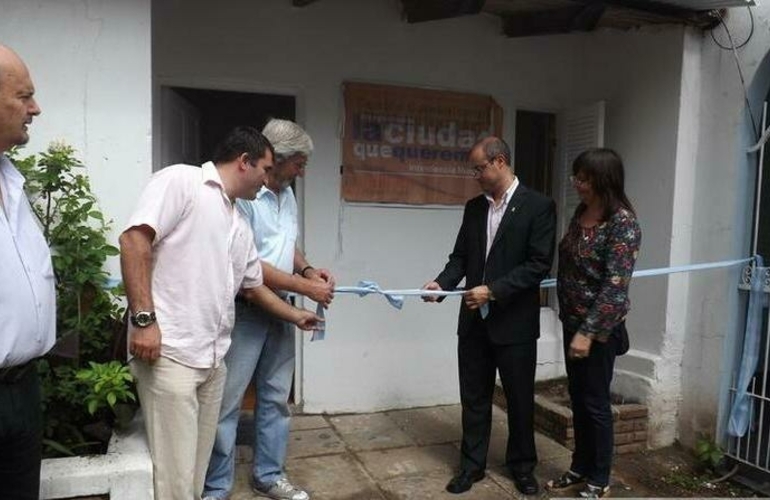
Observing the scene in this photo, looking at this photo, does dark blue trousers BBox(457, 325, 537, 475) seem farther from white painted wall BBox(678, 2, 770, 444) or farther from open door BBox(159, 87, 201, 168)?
open door BBox(159, 87, 201, 168)

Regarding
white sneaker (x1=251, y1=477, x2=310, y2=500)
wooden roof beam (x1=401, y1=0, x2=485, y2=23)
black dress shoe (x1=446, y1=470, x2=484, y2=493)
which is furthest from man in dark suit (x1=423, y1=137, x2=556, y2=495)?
wooden roof beam (x1=401, y1=0, x2=485, y2=23)

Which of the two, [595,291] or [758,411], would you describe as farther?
[758,411]

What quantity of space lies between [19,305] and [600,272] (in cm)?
236

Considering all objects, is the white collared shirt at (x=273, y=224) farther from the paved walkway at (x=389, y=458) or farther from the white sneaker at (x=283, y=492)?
the paved walkway at (x=389, y=458)

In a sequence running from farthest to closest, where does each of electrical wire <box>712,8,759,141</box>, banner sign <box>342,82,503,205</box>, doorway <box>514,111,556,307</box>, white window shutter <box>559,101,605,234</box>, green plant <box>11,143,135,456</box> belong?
doorway <box>514,111,556,307</box> < white window shutter <box>559,101,605,234</box> < banner sign <box>342,82,503,205</box> < electrical wire <box>712,8,759,141</box> < green plant <box>11,143,135,456</box>

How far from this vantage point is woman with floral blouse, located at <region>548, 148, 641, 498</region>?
283 cm

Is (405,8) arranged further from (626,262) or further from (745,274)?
(745,274)

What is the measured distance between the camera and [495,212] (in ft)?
10.3

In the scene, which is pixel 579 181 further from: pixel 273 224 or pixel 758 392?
pixel 758 392

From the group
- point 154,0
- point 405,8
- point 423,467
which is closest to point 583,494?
point 423,467

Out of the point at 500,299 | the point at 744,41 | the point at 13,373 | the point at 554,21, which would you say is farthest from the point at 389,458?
the point at 744,41

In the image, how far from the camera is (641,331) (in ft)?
13.6

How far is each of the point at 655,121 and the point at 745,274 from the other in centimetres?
114

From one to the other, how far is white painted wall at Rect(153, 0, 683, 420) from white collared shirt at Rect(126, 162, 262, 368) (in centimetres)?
185
